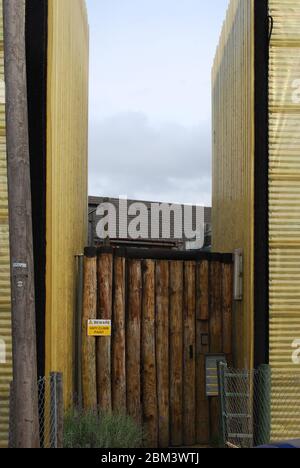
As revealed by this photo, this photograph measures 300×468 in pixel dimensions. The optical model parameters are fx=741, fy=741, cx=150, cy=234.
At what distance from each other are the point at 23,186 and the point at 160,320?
213 inches

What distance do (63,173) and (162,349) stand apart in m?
3.19

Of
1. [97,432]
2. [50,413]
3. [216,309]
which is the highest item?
[216,309]

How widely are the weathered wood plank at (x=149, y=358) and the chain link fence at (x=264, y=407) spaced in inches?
55.8

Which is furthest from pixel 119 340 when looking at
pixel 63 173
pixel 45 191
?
pixel 45 191

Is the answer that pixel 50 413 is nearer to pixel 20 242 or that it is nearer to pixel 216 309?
pixel 20 242

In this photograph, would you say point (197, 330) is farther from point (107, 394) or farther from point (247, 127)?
point (247, 127)

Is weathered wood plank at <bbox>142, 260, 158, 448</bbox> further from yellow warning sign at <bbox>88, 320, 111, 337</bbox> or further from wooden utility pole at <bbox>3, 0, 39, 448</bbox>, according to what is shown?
wooden utility pole at <bbox>3, 0, 39, 448</bbox>

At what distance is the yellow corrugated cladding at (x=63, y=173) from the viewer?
8711 millimetres

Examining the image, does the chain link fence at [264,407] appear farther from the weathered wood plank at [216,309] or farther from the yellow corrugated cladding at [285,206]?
the weathered wood plank at [216,309]

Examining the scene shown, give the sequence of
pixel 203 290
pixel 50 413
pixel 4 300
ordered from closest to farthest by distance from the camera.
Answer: pixel 50 413 < pixel 4 300 < pixel 203 290

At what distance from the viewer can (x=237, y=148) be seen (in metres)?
11.9

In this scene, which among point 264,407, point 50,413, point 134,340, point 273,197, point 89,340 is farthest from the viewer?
point 134,340

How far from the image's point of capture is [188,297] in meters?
11.6

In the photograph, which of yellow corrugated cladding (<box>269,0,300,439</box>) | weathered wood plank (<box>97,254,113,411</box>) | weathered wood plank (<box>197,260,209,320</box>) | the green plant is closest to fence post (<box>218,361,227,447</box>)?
yellow corrugated cladding (<box>269,0,300,439</box>)
